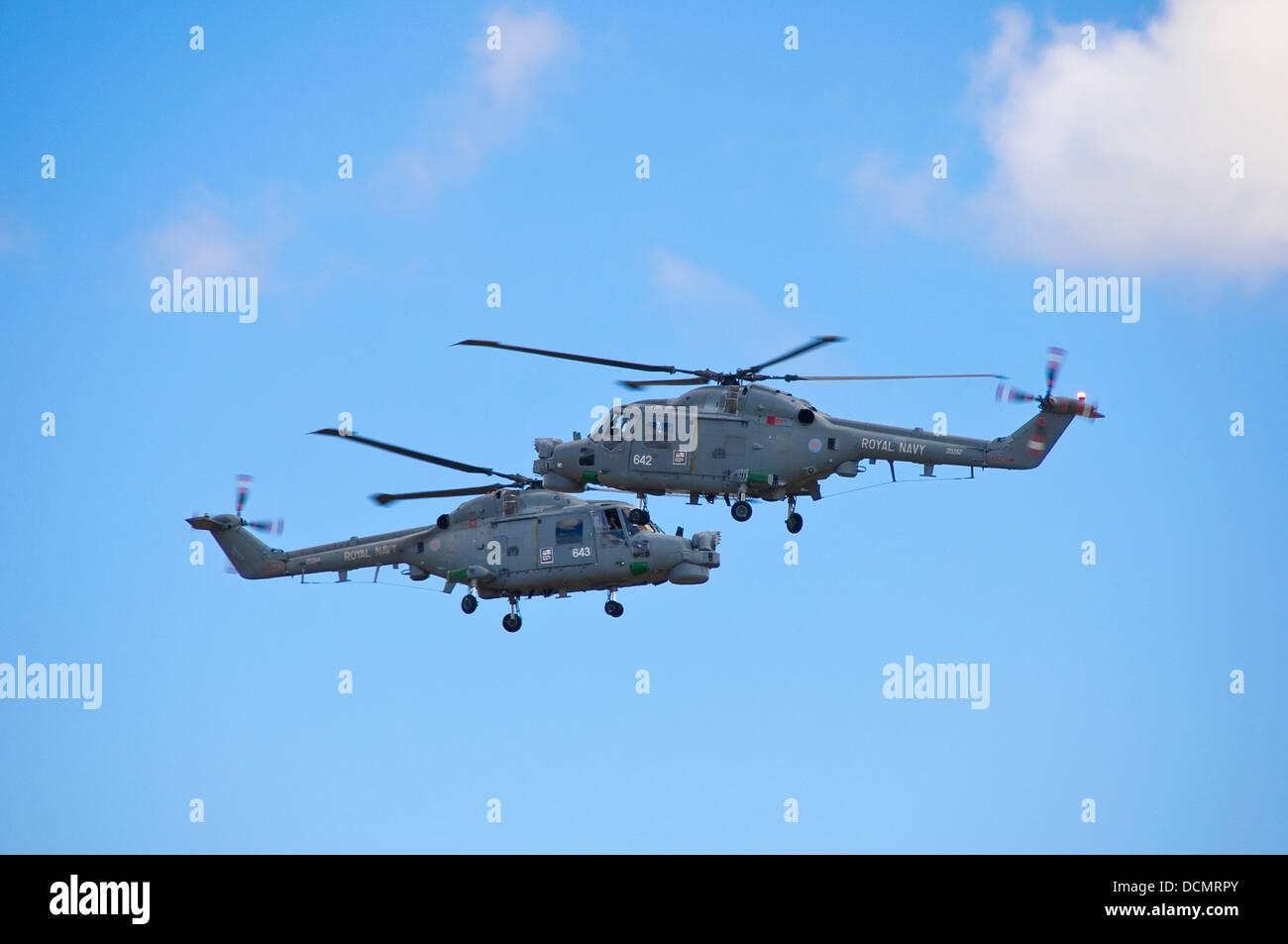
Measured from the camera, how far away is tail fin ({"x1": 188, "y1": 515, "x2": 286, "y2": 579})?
233ft

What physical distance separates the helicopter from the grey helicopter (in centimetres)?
115

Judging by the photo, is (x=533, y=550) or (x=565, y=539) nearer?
(x=565, y=539)

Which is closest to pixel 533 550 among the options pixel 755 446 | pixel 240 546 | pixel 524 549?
pixel 524 549

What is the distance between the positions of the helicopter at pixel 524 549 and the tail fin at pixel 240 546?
6.37 feet

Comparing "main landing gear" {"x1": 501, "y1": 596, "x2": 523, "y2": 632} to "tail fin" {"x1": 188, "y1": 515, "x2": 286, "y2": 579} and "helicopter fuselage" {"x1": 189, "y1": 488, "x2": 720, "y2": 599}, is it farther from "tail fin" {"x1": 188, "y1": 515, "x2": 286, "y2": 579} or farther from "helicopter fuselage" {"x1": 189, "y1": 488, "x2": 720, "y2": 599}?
"tail fin" {"x1": 188, "y1": 515, "x2": 286, "y2": 579}

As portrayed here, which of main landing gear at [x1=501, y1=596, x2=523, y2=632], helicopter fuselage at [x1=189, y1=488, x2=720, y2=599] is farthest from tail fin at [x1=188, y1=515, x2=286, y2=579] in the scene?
main landing gear at [x1=501, y1=596, x2=523, y2=632]

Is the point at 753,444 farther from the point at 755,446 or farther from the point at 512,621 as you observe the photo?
the point at 512,621

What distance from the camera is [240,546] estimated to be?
71.3 m

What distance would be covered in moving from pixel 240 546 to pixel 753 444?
675 inches

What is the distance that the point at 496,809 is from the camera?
6706 centimetres

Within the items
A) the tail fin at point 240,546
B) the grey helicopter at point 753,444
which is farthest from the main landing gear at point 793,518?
the tail fin at point 240,546

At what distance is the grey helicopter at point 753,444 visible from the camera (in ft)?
210

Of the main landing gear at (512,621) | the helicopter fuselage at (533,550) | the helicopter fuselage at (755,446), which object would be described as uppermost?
the helicopter fuselage at (755,446)

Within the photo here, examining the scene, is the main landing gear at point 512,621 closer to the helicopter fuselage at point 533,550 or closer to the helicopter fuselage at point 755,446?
the helicopter fuselage at point 533,550
